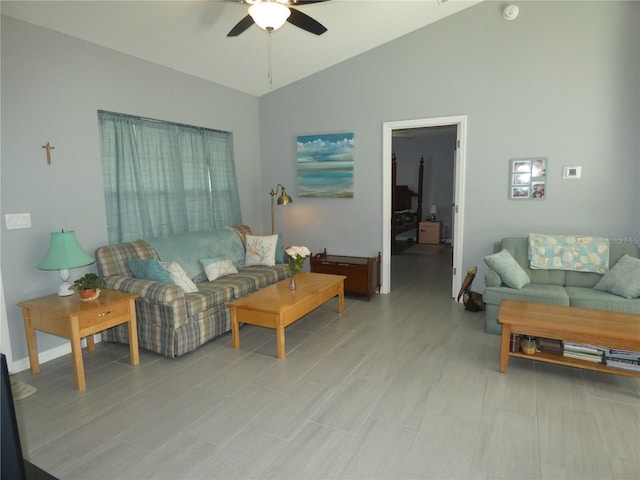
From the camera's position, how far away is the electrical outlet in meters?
2.97

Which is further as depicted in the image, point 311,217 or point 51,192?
point 311,217

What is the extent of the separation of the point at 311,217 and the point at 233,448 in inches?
146

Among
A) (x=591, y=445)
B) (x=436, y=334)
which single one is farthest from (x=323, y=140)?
(x=591, y=445)

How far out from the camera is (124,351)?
11.3ft

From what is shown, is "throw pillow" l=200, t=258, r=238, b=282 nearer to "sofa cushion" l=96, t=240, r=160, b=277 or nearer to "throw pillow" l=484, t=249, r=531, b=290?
"sofa cushion" l=96, t=240, r=160, b=277

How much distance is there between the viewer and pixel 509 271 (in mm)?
3725

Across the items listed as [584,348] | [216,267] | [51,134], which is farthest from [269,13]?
[584,348]

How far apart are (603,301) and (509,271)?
0.76 metres

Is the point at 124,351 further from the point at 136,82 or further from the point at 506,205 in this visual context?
the point at 506,205

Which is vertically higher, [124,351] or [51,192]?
[51,192]

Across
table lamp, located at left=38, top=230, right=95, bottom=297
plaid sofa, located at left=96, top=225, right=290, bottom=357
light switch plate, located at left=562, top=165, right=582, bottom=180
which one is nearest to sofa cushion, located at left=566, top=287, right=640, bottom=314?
light switch plate, located at left=562, top=165, right=582, bottom=180

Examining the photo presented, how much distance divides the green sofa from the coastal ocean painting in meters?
2.10

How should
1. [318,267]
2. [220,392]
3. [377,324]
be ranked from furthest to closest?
[318,267]
[377,324]
[220,392]

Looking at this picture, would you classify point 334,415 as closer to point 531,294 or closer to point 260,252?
point 531,294
